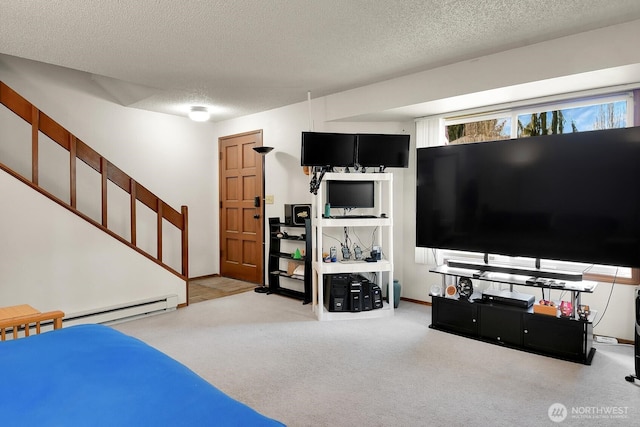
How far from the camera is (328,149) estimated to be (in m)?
4.20

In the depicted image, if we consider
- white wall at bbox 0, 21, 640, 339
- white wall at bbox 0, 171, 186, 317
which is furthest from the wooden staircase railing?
white wall at bbox 0, 21, 640, 339

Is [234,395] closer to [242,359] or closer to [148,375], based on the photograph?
[242,359]

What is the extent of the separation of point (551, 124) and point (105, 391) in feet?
13.9

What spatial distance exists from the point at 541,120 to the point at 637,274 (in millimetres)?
1686

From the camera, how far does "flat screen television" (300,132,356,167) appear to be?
4145 mm

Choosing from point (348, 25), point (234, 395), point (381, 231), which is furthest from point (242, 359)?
point (348, 25)

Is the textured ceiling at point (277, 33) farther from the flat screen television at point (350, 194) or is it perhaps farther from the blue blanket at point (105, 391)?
the blue blanket at point (105, 391)

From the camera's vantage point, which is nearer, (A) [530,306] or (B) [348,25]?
(B) [348,25]

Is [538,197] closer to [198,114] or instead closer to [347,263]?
[347,263]

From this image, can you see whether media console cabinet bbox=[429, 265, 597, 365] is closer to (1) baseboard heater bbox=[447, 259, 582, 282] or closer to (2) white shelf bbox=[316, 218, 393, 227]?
(1) baseboard heater bbox=[447, 259, 582, 282]

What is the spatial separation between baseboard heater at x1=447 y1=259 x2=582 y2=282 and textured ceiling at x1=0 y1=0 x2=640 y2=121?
2003 millimetres

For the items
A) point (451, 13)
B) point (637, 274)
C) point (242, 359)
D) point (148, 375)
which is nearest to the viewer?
point (148, 375)

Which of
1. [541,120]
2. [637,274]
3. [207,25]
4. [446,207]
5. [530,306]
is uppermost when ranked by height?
[207,25]

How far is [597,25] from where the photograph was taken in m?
2.82
